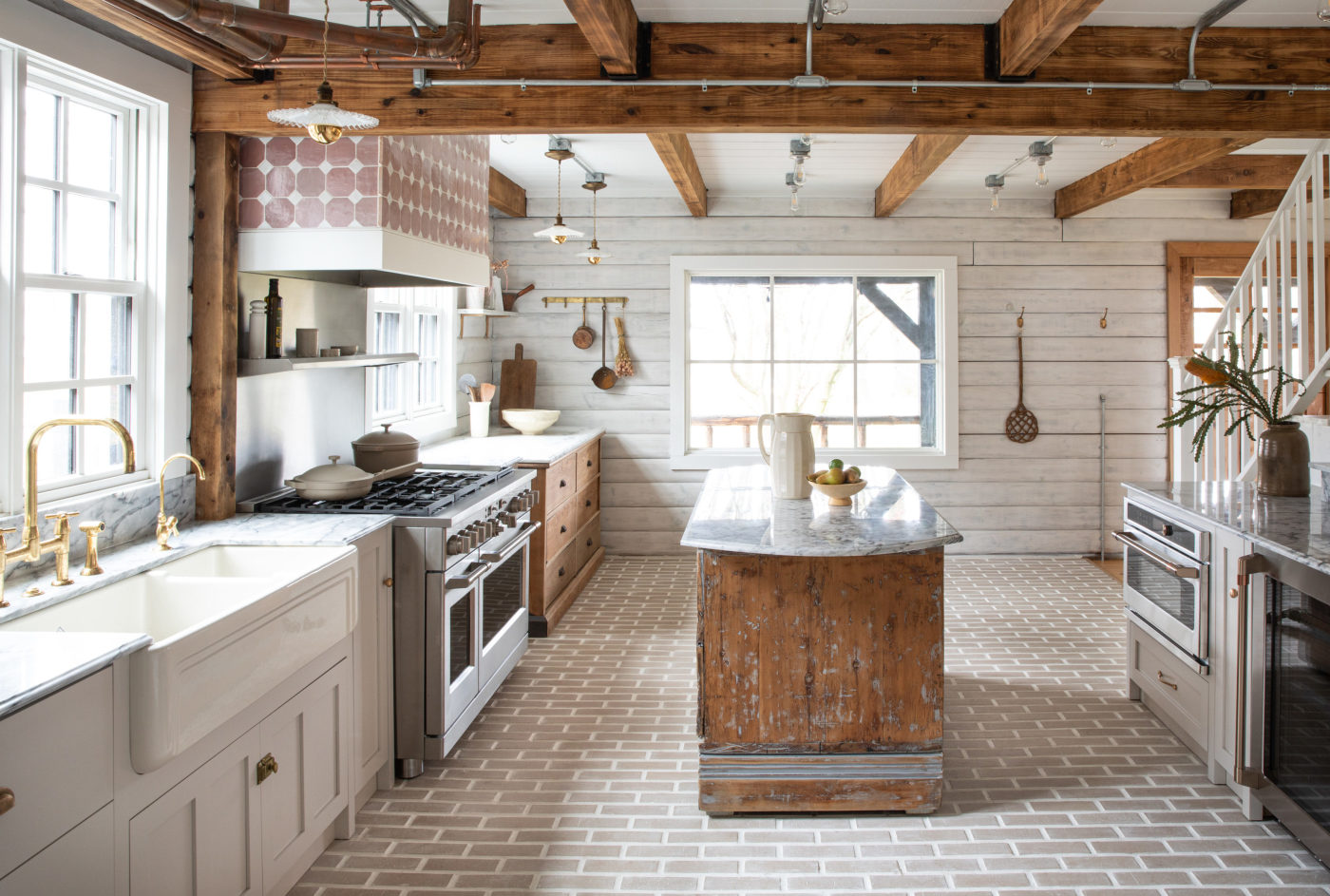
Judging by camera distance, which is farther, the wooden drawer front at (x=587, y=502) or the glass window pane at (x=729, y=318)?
the glass window pane at (x=729, y=318)

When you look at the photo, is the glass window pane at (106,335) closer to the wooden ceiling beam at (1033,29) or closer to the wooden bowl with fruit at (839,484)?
the wooden bowl with fruit at (839,484)

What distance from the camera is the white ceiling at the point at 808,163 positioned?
16.0 feet

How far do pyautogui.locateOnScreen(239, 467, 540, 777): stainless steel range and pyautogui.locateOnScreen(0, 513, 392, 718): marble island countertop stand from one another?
0.44ft

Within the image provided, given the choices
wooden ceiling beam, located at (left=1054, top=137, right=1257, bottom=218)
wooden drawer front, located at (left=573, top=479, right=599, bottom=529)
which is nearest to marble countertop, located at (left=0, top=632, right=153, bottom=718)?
wooden drawer front, located at (left=573, top=479, right=599, bottom=529)

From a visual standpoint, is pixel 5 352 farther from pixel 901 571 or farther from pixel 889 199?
pixel 889 199

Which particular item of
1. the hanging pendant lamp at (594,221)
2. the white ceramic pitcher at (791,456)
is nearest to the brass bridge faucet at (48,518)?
the white ceramic pitcher at (791,456)

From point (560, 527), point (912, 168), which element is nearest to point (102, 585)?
point (560, 527)

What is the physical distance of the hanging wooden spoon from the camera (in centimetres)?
651

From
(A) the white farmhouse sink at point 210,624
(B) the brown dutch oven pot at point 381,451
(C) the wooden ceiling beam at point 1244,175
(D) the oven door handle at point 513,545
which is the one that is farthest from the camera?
(C) the wooden ceiling beam at point 1244,175

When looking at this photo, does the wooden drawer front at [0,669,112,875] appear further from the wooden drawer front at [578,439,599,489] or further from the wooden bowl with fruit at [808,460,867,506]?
the wooden drawer front at [578,439,599,489]

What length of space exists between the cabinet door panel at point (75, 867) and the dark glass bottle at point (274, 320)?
1901mm

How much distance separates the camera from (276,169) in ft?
10.6

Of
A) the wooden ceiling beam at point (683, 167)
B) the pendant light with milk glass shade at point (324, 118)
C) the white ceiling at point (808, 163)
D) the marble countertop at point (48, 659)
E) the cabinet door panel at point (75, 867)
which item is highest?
the white ceiling at point (808, 163)

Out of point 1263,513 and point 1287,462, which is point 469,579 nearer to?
point 1263,513
